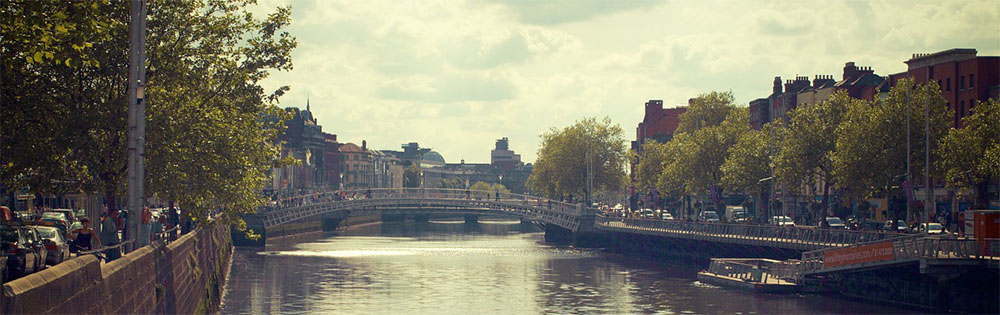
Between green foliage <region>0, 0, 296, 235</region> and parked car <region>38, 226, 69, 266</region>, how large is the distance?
3.10 metres

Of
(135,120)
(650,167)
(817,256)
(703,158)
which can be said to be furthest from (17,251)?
(650,167)

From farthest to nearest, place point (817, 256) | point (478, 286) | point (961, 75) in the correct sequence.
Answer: point (961, 75)
point (478, 286)
point (817, 256)

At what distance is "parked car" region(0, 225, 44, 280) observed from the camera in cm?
2508

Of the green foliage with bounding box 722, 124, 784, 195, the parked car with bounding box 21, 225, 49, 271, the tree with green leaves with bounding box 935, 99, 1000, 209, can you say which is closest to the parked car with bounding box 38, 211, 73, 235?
the parked car with bounding box 21, 225, 49, 271

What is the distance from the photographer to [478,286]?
65.0 m

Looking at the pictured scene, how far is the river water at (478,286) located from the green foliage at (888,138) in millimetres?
10534

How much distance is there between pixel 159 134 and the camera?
37.7m

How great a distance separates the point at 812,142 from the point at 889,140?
11.6m

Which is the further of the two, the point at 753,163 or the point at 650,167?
the point at 650,167

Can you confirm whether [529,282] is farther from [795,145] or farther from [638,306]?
[795,145]

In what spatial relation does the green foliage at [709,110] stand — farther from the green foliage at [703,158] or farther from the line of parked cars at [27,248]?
the line of parked cars at [27,248]

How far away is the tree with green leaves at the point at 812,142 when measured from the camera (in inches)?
3066

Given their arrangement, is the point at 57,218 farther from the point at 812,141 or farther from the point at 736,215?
the point at 736,215

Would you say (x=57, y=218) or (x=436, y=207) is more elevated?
(x=436, y=207)
